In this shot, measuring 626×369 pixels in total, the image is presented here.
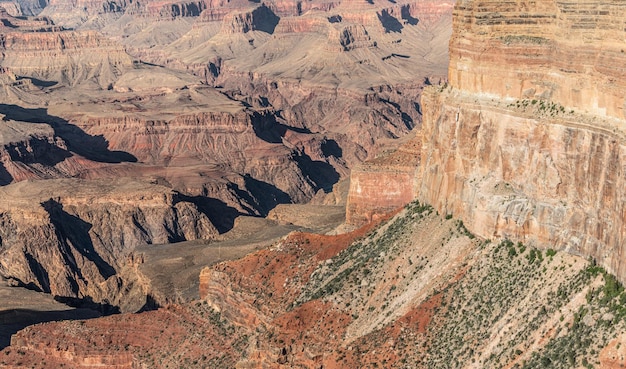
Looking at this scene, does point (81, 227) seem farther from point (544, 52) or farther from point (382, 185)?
point (544, 52)

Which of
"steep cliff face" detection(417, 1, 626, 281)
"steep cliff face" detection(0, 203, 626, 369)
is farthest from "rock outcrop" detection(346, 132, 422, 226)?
"steep cliff face" detection(417, 1, 626, 281)

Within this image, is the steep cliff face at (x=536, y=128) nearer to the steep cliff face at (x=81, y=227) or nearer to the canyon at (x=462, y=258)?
the canyon at (x=462, y=258)

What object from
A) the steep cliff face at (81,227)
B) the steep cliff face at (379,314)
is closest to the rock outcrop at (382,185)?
the steep cliff face at (379,314)

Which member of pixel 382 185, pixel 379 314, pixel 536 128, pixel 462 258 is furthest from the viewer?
pixel 382 185

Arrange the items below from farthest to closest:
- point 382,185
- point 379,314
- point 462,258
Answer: point 382,185
point 379,314
point 462,258

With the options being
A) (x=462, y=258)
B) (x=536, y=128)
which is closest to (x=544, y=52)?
(x=536, y=128)

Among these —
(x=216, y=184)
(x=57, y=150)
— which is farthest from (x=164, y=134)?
(x=216, y=184)

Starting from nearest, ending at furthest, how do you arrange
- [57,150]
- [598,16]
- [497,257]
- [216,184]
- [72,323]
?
[598,16] → [497,257] → [72,323] → [216,184] → [57,150]

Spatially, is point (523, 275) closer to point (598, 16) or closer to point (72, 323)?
point (598, 16)

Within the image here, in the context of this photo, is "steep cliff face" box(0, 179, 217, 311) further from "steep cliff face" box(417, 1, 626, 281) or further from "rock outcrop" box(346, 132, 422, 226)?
"steep cliff face" box(417, 1, 626, 281)
